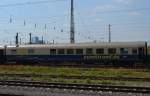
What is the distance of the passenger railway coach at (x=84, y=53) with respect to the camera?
46.9 meters

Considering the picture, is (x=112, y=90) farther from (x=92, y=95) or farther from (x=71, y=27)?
(x=71, y=27)

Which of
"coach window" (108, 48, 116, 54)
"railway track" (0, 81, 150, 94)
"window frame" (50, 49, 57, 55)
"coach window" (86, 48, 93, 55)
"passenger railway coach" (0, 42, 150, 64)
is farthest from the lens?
"window frame" (50, 49, 57, 55)

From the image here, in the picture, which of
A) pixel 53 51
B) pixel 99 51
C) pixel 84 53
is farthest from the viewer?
pixel 53 51

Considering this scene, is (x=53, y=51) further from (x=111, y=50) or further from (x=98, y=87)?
(x=98, y=87)

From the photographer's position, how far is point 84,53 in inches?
1980

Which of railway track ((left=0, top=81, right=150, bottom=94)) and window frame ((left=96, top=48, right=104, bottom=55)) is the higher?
window frame ((left=96, top=48, right=104, bottom=55))

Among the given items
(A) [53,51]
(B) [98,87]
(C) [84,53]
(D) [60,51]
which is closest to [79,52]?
(C) [84,53]

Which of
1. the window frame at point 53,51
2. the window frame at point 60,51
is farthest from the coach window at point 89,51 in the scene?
the window frame at point 53,51

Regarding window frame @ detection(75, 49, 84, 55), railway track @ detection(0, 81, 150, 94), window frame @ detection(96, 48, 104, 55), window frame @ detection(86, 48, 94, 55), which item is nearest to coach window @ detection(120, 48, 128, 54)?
window frame @ detection(96, 48, 104, 55)

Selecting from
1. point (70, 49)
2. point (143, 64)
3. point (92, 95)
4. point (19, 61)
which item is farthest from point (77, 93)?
point (19, 61)

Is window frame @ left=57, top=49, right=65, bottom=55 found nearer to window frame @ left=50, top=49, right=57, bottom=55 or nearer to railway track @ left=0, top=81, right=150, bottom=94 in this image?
window frame @ left=50, top=49, right=57, bottom=55

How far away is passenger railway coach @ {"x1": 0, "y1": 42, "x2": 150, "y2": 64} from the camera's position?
46938 mm

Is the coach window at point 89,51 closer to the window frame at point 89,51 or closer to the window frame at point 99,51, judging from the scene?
the window frame at point 89,51

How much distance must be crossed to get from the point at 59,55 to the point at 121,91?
3319 centimetres
